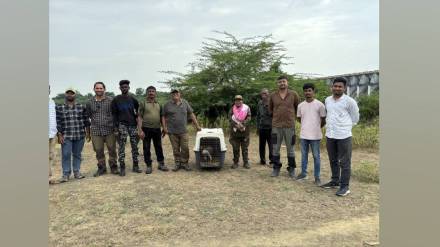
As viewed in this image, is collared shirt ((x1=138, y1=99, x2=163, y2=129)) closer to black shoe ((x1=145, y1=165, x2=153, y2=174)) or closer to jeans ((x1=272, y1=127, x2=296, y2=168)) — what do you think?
black shoe ((x1=145, y1=165, x2=153, y2=174))

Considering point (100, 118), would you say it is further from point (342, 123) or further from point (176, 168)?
point (342, 123)

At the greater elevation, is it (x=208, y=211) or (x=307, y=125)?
(x=307, y=125)

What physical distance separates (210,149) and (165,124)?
0.86 m

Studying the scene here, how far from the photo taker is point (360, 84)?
1473cm

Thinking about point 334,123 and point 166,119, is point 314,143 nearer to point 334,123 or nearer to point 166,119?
point 334,123

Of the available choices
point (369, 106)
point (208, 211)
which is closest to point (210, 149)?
point (208, 211)

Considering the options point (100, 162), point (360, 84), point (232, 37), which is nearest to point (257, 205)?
point (100, 162)

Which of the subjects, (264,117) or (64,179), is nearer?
(64,179)

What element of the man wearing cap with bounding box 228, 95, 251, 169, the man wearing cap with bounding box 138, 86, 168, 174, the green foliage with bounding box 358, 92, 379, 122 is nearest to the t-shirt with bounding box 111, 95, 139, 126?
the man wearing cap with bounding box 138, 86, 168, 174

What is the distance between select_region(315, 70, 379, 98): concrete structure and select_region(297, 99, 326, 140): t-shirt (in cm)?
827

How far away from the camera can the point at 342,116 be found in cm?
555

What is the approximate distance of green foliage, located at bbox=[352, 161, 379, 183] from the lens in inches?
260

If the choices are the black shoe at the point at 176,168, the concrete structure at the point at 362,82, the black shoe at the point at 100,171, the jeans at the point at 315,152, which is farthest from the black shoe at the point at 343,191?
the concrete structure at the point at 362,82
